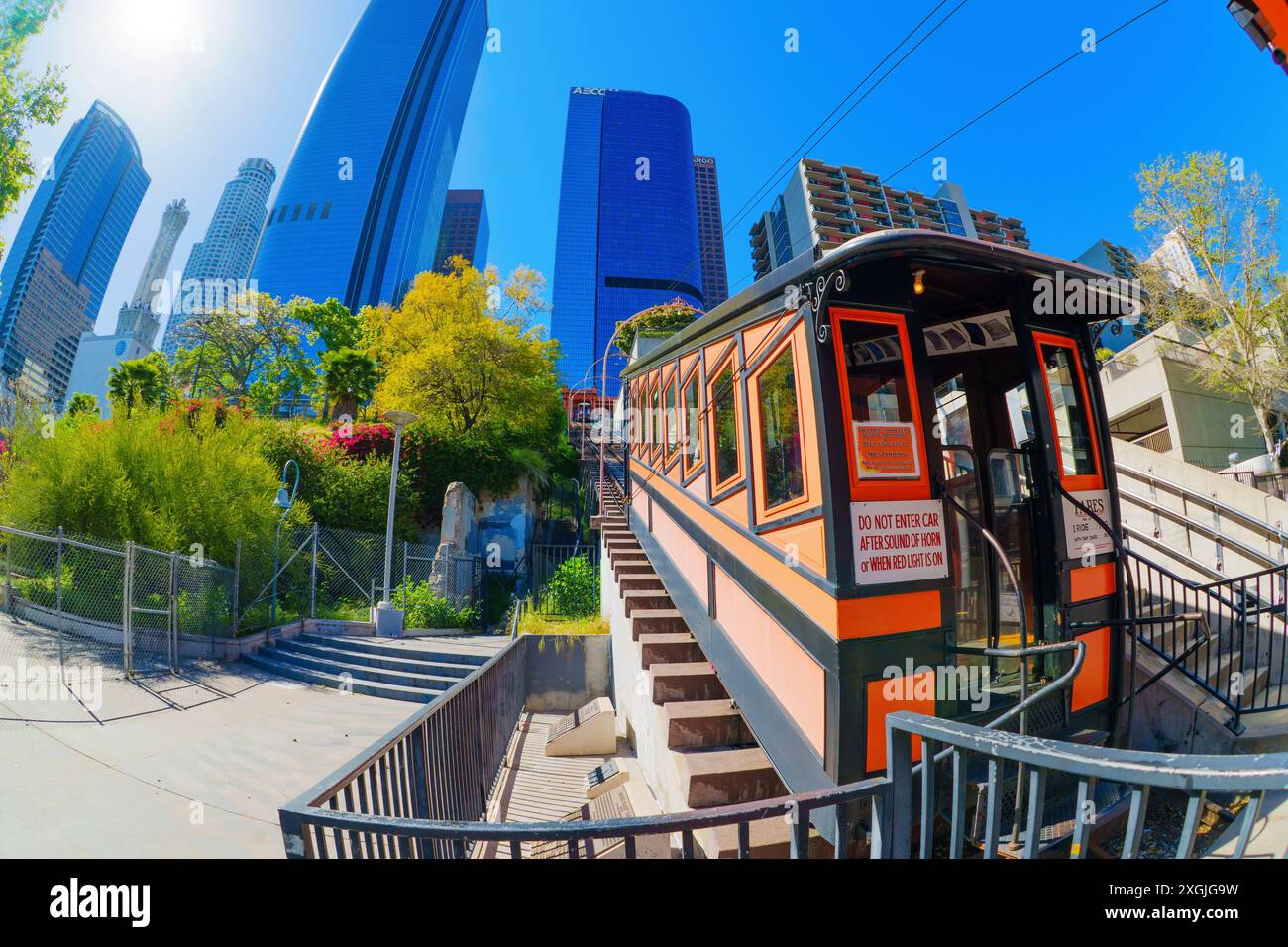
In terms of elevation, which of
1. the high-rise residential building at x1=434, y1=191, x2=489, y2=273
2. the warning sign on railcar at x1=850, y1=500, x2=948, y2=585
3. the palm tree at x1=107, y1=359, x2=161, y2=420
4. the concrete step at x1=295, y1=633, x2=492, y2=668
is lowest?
the concrete step at x1=295, y1=633, x2=492, y2=668

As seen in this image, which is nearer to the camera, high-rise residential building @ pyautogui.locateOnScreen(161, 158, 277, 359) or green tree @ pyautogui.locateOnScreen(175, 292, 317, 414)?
green tree @ pyautogui.locateOnScreen(175, 292, 317, 414)

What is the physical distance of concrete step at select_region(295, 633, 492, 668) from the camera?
9.34 metres

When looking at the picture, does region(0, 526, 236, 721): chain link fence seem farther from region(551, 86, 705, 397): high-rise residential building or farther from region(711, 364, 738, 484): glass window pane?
region(551, 86, 705, 397): high-rise residential building

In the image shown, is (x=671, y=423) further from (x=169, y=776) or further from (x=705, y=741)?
(x=169, y=776)

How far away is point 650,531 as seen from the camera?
7.66 metres

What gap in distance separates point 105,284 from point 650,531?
87750mm

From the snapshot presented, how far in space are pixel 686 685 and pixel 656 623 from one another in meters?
1.50

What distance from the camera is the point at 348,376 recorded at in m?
23.0

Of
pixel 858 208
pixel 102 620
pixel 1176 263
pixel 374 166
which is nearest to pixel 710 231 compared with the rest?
pixel 858 208

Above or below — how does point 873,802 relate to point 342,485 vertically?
below

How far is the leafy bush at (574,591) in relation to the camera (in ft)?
36.7

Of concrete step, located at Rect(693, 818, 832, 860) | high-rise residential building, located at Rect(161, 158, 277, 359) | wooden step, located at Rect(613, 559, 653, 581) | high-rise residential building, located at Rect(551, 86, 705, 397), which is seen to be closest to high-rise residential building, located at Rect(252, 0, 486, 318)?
high-rise residential building, located at Rect(551, 86, 705, 397)

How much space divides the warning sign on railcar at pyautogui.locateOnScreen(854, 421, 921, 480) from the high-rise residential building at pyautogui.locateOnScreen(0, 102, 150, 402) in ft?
213
